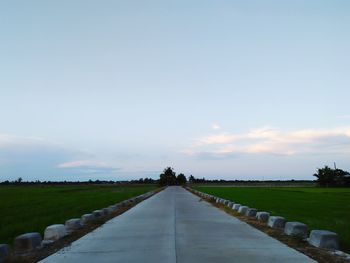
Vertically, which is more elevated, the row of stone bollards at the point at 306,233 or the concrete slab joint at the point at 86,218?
the concrete slab joint at the point at 86,218

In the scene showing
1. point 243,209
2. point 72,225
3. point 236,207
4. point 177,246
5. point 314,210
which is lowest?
point 177,246

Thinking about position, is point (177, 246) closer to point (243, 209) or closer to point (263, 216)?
point (263, 216)

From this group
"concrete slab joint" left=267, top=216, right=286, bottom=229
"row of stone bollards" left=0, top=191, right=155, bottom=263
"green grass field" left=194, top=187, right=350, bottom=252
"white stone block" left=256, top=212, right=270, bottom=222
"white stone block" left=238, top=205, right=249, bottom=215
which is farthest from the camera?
"white stone block" left=238, top=205, right=249, bottom=215

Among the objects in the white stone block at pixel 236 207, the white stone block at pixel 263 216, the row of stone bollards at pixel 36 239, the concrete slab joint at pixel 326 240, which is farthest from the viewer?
the white stone block at pixel 236 207

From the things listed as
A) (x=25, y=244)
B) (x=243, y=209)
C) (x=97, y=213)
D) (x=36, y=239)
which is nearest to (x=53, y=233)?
(x=36, y=239)

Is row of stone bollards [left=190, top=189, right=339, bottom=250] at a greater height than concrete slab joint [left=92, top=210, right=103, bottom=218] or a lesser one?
lesser

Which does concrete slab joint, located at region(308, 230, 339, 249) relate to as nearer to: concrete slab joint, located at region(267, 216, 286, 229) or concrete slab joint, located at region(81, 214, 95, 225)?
concrete slab joint, located at region(267, 216, 286, 229)

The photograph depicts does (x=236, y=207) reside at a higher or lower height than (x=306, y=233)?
higher

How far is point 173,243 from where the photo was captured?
13.5 metres

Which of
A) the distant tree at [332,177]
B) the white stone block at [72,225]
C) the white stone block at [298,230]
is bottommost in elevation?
the white stone block at [298,230]

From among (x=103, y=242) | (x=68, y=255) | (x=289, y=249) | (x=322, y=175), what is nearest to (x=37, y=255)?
(x=68, y=255)

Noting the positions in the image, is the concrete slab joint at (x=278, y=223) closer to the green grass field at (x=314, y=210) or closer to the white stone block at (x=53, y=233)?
the green grass field at (x=314, y=210)

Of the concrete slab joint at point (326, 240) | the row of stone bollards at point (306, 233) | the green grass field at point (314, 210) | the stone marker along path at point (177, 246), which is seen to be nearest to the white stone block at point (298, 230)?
the row of stone bollards at point (306, 233)

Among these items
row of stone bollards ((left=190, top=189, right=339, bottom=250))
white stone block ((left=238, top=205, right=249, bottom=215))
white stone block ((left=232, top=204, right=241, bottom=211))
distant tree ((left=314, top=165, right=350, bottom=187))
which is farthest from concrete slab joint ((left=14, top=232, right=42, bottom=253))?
distant tree ((left=314, top=165, right=350, bottom=187))
